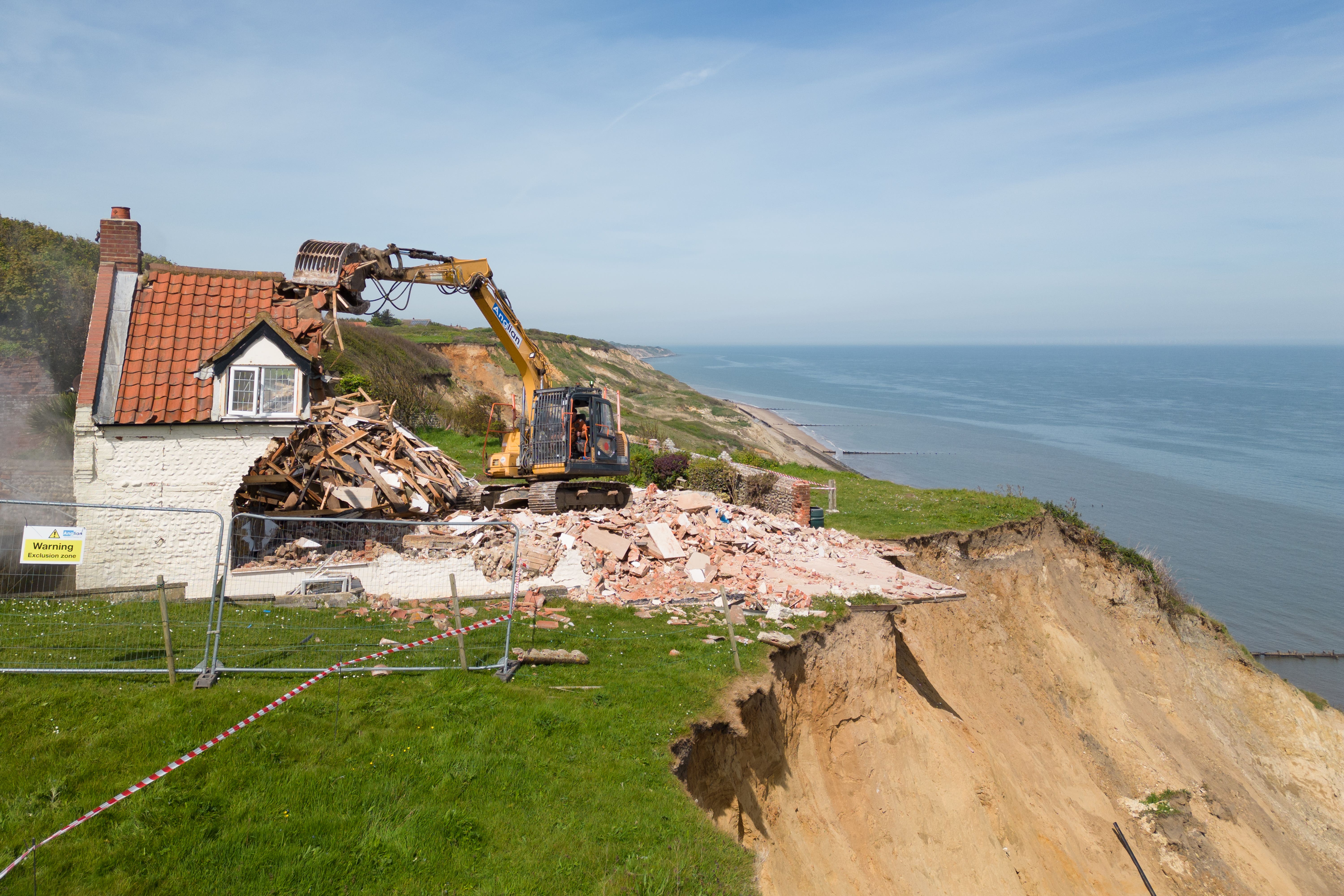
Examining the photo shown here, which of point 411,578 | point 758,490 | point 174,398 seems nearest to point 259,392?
point 174,398

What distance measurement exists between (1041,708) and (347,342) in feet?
115

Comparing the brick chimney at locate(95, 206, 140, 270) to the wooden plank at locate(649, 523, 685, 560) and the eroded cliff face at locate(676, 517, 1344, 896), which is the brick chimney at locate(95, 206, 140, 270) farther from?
the eroded cliff face at locate(676, 517, 1344, 896)

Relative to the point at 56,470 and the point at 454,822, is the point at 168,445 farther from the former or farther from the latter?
A: the point at 454,822

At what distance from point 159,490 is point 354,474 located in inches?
158

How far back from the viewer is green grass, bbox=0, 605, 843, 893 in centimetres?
639

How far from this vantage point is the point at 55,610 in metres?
10.4

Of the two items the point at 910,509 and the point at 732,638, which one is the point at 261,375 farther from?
the point at 910,509

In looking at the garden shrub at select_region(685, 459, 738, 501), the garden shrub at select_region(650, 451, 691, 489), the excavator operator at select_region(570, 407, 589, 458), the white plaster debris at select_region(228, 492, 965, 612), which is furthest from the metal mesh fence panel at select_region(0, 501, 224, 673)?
the garden shrub at select_region(685, 459, 738, 501)

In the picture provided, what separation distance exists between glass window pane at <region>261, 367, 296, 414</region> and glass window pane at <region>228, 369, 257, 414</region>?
15 centimetres

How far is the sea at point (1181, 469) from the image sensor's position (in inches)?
1442

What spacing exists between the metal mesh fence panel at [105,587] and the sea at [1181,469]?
1828 cm

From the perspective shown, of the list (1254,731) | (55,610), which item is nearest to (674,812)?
(55,610)

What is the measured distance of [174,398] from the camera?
48.9 feet

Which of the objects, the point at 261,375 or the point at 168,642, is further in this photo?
the point at 261,375
